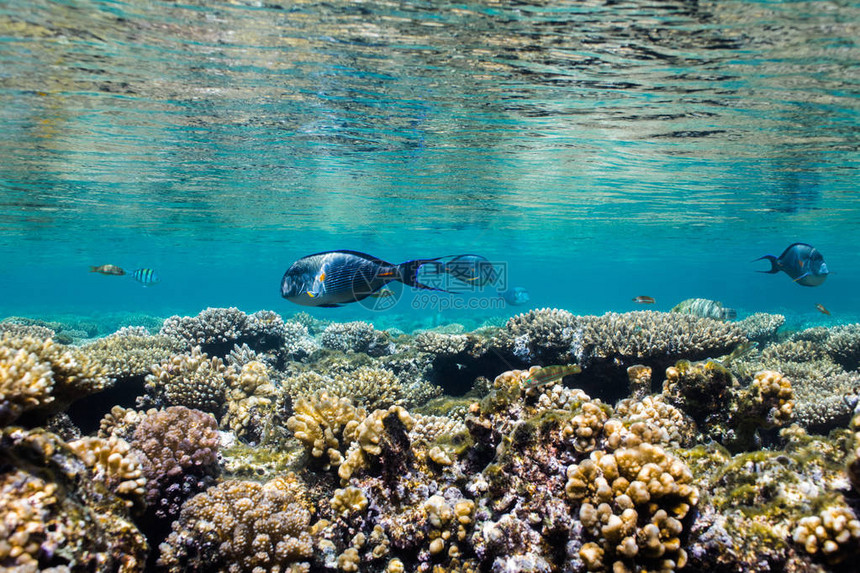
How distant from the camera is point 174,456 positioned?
12.5 feet

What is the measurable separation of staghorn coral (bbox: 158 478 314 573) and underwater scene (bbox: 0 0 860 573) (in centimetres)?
2

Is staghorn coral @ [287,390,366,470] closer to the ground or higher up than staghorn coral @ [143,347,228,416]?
higher up

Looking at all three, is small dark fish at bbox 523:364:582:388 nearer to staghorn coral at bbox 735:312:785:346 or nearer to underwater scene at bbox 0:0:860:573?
underwater scene at bbox 0:0:860:573

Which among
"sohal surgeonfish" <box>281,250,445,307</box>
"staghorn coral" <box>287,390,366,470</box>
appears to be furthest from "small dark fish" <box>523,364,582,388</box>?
"staghorn coral" <box>287,390,366,470</box>

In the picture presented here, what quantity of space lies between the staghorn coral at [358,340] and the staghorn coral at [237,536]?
8.35 m

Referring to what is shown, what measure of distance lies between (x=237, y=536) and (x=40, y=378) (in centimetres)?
181

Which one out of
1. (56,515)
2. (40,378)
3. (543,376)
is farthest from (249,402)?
(543,376)

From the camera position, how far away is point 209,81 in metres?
9.68

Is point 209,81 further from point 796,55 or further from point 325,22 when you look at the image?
point 796,55

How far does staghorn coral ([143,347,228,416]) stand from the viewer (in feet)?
20.6

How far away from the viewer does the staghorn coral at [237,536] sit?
10.3 feet

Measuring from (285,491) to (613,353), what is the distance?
5975 mm

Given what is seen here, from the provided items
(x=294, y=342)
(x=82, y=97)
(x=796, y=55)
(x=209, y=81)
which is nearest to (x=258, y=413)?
(x=294, y=342)

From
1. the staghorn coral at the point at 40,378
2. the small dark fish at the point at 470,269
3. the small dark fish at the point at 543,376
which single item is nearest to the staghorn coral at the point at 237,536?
the staghorn coral at the point at 40,378
